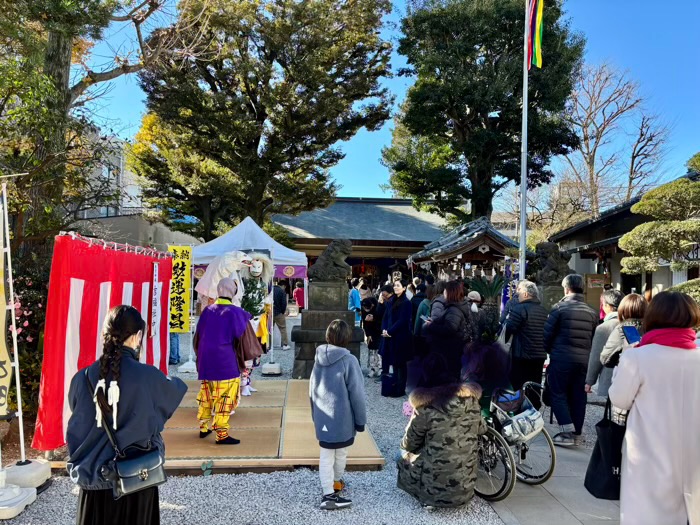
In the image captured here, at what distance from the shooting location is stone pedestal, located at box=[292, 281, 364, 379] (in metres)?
8.05

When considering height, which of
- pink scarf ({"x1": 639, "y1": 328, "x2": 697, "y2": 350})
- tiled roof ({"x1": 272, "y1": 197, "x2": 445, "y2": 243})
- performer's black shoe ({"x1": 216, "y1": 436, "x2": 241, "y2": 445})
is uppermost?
tiled roof ({"x1": 272, "y1": 197, "x2": 445, "y2": 243})

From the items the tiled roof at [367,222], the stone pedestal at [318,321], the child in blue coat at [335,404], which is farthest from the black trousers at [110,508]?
the tiled roof at [367,222]

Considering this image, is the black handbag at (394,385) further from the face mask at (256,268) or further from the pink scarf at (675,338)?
the pink scarf at (675,338)

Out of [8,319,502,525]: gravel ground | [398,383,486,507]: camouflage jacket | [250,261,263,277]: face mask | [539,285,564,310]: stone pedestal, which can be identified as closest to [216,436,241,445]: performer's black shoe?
[8,319,502,525]: gravel ground

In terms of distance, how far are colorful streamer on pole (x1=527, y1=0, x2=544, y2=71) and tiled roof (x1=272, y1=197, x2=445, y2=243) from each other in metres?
12.5

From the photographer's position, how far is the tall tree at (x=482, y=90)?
675 inches

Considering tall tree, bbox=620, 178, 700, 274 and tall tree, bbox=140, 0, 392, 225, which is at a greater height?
tall tree, bbox=140, 0, 392, 225

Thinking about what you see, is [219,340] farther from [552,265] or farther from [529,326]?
[552,265]

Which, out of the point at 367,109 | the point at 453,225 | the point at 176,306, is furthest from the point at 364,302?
the point at 453,225

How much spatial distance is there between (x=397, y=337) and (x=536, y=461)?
3.15 m

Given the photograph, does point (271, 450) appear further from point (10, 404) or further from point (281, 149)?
point (281, 149)

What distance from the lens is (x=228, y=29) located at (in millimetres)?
16281

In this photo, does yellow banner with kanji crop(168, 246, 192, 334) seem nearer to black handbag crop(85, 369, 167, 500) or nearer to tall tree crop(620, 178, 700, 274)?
black handbag crop(85, 369, 167, 500)

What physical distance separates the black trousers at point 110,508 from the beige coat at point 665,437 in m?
2.45
